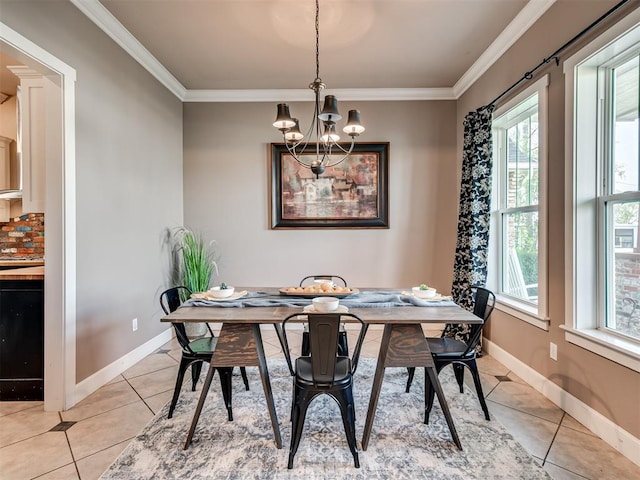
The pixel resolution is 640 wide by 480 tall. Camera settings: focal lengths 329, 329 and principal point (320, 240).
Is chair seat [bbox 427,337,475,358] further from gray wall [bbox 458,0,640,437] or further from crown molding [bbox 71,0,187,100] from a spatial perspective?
crown molding [bbox 71,0,187,100]

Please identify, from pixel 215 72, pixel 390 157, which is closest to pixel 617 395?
pixel 390 157

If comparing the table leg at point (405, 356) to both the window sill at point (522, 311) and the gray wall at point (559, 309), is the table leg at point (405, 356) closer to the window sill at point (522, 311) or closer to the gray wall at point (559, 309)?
the gray wall at point (559, 309)

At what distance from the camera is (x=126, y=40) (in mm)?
2850

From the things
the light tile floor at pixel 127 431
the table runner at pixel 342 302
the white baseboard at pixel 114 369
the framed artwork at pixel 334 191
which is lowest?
the light tile floor at pixel 127 431

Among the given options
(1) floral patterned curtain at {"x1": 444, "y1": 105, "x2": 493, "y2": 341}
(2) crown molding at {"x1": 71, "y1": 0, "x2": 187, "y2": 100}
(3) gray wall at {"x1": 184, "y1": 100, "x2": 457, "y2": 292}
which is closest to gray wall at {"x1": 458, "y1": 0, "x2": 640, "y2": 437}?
(1) floral patterned curtain at {"x1": 444, "y1": 105, "x2": 493, "y2": 341}

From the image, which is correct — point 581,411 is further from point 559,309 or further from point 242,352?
point 242,352

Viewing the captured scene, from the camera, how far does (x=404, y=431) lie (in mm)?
1965

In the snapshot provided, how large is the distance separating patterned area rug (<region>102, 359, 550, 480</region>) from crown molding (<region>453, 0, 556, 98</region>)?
9.39ft

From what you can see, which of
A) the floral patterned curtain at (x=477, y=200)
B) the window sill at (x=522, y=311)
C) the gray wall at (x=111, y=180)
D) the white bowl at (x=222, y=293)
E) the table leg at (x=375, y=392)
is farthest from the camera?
the floral patterned curtain at (x=477, y=200)

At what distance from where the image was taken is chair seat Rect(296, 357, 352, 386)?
1688mm

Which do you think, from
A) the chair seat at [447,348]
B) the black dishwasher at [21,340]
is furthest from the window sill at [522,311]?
the black dishwasher at [21,340]

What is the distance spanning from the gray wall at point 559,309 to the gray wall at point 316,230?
1145mm

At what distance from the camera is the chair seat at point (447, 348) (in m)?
2.06

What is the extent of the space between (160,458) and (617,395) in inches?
98.2
